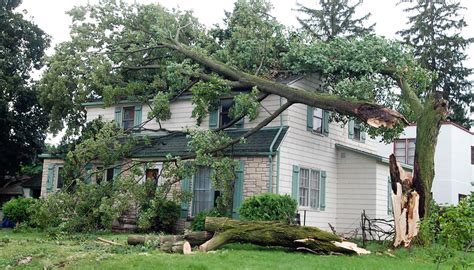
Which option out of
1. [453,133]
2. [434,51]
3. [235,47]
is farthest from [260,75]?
[434,51]

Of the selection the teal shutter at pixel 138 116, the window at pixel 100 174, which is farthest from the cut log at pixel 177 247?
the teal shutter at pixel 138 116

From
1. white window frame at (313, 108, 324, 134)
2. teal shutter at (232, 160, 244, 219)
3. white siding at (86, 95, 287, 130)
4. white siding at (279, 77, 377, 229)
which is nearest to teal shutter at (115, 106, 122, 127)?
white siding at (86, 95, 287, 130)

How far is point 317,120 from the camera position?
20.0 meters

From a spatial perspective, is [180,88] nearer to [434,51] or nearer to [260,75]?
[260,75]

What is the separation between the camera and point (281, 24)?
18.9m

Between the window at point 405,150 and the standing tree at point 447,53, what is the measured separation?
11562 mm

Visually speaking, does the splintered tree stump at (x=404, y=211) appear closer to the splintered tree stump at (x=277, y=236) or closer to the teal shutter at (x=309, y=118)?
the splintered tree stump at (x=277, y=236)

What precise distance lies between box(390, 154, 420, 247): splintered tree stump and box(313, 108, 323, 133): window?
6054 mm

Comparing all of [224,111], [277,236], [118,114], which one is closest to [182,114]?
[224,111]

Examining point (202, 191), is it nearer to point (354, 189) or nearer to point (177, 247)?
point (354, 189)

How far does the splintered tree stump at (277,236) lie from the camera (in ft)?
39.4

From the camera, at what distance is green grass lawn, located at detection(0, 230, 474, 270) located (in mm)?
10016

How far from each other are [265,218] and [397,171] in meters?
3.56

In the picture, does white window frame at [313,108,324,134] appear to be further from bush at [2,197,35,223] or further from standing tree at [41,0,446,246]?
bush at [2,197,35,223]
